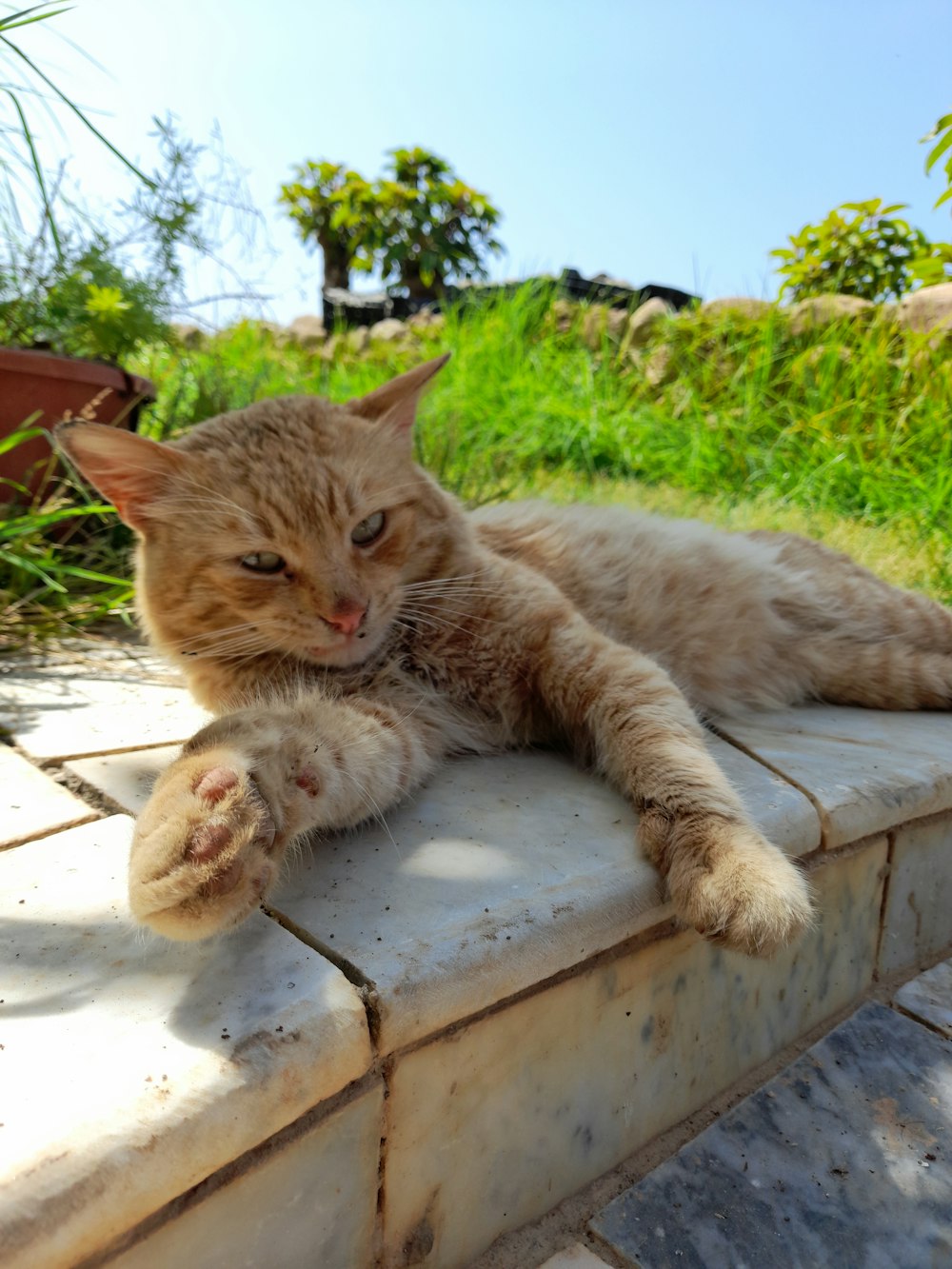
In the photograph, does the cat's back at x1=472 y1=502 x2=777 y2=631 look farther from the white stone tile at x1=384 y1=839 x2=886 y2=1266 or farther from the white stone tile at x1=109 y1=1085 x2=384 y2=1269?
the white stone tile at x1=109 y1=1085 x2=384 y2=1269

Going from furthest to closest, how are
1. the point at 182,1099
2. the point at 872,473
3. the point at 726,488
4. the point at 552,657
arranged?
the point at 726,488 < the point at 872,473 < the point at 552,657 < the point at 182,1099

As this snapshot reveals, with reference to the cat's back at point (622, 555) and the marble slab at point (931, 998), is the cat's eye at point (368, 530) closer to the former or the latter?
the cat's back at point (622, 555)

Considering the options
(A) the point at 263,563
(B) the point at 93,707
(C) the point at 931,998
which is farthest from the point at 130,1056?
(C) the point at 931,998

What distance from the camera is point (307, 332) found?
9727 millimetres

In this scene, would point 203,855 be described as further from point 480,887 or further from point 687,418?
point 687,418

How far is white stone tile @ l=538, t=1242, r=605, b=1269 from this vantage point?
1.07 metres

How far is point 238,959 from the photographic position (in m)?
1.02

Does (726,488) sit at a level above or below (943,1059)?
above

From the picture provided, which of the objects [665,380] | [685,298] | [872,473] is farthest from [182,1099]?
[685,298]

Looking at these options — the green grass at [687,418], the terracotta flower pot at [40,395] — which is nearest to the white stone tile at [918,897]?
the green grass at [687,418]

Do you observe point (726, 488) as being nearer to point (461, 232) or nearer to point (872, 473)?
point (872, 473)

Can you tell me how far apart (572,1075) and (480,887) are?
0.28m

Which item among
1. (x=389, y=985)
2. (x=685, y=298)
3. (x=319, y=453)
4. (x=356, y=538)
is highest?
(x=685, y=298)

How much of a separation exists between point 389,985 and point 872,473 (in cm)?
416
